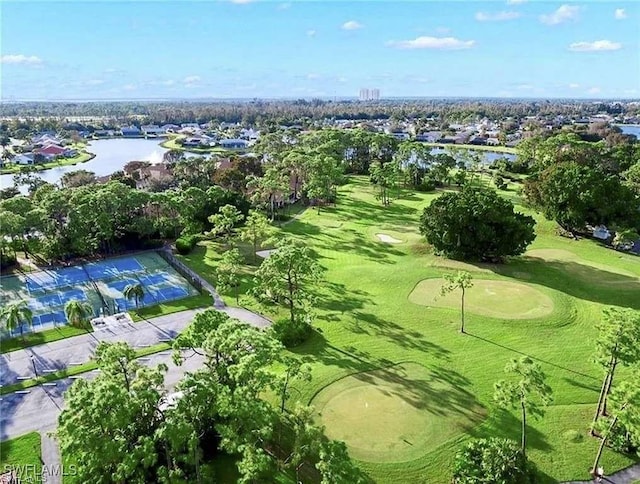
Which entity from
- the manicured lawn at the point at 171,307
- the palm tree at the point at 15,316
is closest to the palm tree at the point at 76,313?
the palm tree at the point at 15,316

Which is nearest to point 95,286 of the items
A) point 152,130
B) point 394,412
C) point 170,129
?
point 394,412

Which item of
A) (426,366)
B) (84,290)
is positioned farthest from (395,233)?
(84,290)

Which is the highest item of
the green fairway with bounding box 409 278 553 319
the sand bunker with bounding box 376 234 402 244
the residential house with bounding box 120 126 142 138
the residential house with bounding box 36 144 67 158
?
the residential house with bounding box 120 126 142 138

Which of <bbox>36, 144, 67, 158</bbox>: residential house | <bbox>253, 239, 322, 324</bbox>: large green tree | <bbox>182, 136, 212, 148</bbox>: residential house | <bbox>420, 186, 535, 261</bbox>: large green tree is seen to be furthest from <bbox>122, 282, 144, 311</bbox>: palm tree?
<bbox>182, 136, 212, 148</bbox>: residential house

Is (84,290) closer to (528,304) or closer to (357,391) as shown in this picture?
(357,391)

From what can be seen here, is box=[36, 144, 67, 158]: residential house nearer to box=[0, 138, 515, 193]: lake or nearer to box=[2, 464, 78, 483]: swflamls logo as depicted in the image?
box=[0, 138, 515, 193]: lake

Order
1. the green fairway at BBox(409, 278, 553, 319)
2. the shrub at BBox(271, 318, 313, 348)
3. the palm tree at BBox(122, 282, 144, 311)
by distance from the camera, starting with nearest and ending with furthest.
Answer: the shrub at BBox(271, 318, 313, 348) → the green fairway at BBox(409, 278, 553, 319) → the palm tree at BBox(122, 282, 144, 311)
